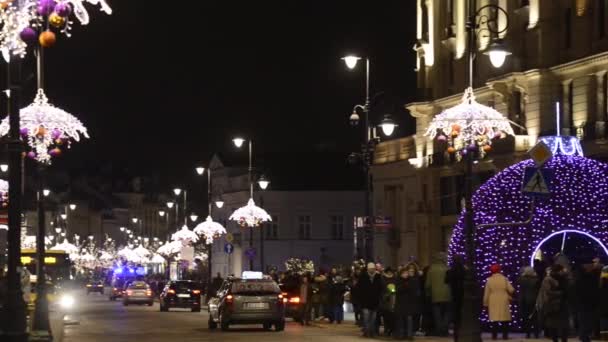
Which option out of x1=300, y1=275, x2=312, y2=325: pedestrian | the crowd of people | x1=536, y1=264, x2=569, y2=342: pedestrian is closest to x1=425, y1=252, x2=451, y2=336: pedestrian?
the crowd of people

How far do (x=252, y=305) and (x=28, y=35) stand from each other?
21.0 meters

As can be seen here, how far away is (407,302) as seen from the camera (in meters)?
33.6

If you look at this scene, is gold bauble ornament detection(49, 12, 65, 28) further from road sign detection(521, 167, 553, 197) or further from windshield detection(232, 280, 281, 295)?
windshield detection(232, 280, 281, 295)

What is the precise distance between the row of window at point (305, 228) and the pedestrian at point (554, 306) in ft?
268

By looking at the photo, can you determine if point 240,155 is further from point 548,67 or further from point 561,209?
point 561,209

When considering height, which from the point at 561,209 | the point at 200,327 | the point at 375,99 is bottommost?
the point at 200,327

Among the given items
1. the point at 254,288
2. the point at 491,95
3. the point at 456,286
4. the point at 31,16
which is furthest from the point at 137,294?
the point at 31,16

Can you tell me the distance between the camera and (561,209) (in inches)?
1293

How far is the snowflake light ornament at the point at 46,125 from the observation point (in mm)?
34031

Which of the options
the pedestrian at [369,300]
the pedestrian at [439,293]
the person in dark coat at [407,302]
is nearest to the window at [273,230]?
the pedestrian at [369,300]

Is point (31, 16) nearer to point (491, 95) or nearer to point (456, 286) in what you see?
point (456, 286)

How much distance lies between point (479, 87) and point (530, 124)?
16.7ft

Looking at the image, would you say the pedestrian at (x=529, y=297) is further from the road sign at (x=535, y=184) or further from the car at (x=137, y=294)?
the car at (x=137, y=294)

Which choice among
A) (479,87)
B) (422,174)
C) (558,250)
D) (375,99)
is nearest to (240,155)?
(422,174)
